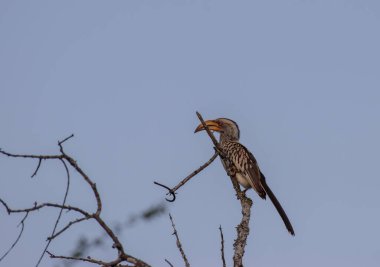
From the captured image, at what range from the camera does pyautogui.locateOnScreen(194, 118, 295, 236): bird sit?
19.9ft

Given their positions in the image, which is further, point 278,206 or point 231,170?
point 231,170

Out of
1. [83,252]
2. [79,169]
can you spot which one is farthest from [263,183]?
[79,169]

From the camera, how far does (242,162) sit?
6.62 meters

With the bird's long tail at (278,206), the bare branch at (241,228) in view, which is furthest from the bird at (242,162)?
the bare branch at (241,228)

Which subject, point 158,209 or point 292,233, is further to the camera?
point 292,233

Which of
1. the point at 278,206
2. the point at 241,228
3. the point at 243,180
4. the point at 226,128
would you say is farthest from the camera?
the point at 226,128

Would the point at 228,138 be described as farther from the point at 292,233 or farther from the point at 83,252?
the point at 83,252

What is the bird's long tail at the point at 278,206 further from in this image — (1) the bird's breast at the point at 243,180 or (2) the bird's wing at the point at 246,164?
(1) the bird's breast at the point at 243,180

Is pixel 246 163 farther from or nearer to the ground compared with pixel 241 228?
farther from the ground

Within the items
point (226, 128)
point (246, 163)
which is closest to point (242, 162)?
point (246, 163)

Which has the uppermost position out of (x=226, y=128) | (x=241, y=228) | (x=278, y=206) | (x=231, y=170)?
(x=226, y=128)

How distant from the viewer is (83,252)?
3232mm

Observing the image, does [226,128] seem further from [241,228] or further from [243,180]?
[241,228]

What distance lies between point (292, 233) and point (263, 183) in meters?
0.94
